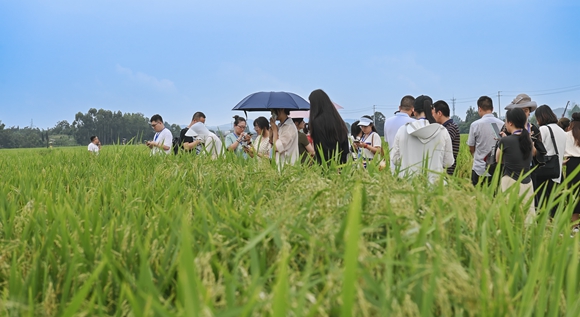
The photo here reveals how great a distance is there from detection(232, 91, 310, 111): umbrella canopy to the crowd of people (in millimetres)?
1214

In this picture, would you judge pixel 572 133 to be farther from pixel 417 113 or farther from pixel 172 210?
pixel 172 210

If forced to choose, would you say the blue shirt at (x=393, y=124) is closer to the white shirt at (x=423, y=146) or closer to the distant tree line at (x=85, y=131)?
the white shirt at (x=423, y=146)

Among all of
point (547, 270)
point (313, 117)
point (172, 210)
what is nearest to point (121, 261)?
point (172, 210)

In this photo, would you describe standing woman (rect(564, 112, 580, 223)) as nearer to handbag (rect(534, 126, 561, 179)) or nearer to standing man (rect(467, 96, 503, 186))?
handbag (rect(534, 126, 561, 179))

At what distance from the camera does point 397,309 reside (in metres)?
0.94

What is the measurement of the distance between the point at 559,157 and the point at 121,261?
5.87m

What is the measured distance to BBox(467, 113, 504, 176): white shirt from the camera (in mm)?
6008

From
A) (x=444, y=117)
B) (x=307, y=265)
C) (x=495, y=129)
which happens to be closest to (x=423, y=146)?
(x=444, y=117)

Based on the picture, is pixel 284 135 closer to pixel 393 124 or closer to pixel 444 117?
pixel 393 124

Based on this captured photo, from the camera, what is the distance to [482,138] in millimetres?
6043

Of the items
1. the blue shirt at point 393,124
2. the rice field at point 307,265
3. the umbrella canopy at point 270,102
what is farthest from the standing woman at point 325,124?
the umbrella canopy at point 270,102

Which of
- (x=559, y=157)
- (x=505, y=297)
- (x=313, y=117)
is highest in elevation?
(x=313, y=117)

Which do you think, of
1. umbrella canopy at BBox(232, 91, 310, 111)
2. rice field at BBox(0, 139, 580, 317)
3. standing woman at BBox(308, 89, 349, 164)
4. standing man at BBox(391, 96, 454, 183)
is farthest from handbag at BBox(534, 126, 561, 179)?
rice field at BBox(0, 139, 580, 317)

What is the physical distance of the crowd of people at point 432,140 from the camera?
479 cm
